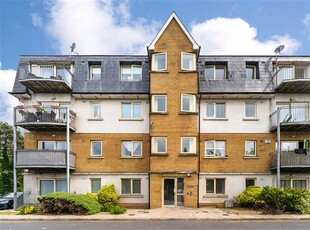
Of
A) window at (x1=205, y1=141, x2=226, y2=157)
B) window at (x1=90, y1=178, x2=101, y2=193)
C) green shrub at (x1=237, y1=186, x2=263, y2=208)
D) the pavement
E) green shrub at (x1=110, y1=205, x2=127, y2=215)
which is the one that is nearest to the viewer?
the pavement

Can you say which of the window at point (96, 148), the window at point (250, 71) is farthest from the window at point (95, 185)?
the window at point (250, 71)

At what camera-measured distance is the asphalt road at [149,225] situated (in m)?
13.3

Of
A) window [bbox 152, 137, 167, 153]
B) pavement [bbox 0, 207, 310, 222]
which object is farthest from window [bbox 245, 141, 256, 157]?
window [bbox 152, 137, 167, 153]

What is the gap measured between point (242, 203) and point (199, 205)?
2.75 metres

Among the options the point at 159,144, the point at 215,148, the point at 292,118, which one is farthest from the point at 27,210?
the point at 292,118

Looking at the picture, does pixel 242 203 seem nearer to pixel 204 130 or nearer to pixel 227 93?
pixel 204 130

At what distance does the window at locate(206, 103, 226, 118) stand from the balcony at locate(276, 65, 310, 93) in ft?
13.1

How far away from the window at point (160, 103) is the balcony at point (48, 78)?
590 centimetres

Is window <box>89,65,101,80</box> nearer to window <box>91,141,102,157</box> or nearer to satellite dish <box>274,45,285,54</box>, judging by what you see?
window <box>91,141,102,157</box>

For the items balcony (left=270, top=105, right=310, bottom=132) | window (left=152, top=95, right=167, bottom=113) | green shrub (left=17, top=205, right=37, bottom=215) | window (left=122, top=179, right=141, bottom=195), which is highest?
window (left=152, top=95, right=167, bottom=113)

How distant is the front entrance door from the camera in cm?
1917

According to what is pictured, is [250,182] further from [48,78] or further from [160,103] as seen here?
[48,78]

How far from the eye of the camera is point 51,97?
20.7m

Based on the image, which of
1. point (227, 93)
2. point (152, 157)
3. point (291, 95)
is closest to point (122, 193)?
point (152, 157)
